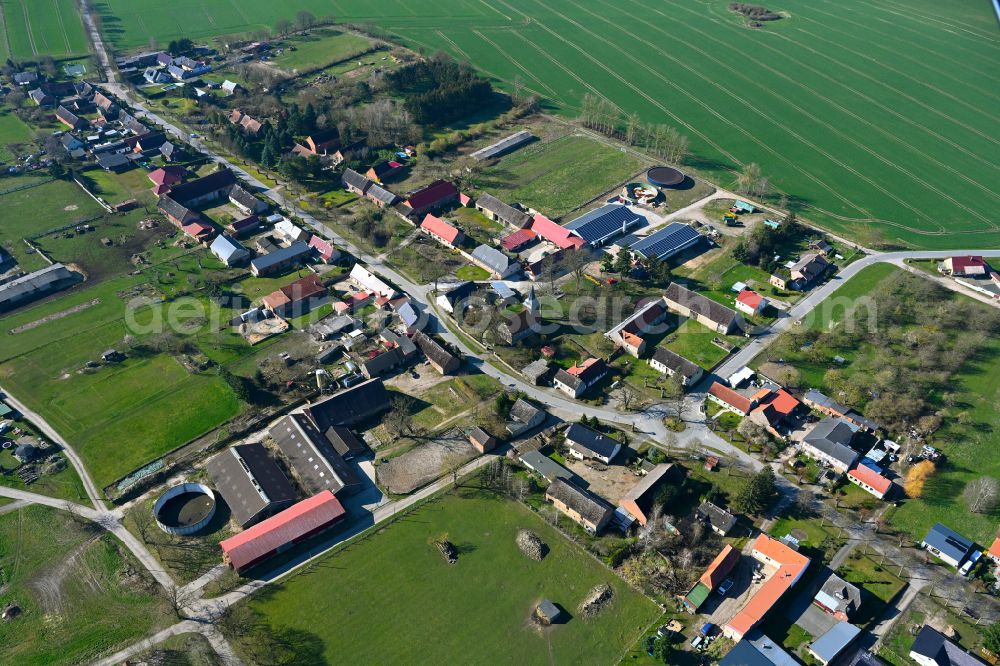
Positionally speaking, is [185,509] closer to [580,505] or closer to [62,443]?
[62,443]

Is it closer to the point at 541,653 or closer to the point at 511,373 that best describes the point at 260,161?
the point at 511,373

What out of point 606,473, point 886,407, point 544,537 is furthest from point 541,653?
point 886,407

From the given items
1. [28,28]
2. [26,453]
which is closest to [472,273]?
[26,453]

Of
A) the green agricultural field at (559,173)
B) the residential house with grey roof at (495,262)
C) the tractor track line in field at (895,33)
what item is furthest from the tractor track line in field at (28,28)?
the tractor track line in field at (895,33)

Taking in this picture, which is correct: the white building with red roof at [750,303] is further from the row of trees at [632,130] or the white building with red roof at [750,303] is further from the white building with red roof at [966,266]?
the row of trees at [632,130]

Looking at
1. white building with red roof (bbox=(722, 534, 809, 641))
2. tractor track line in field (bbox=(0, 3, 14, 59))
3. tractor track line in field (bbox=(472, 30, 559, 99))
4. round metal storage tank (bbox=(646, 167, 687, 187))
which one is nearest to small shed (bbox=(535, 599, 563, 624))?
white building with red roof (bbox=(722, 534, 809, 641))

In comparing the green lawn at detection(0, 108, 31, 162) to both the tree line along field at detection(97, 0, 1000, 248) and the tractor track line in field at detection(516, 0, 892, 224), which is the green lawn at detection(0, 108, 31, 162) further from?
the tractor track line in field at detection(516, 0, 892, 224)
